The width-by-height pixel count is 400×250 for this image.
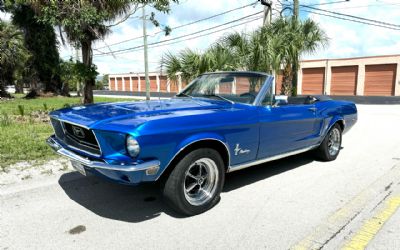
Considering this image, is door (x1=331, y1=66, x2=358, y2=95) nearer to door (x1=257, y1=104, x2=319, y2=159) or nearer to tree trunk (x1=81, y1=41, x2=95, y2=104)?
tree trunk (x1=81, y1=41, x2=95, y2=104)

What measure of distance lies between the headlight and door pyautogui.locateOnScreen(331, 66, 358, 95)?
34.6 m

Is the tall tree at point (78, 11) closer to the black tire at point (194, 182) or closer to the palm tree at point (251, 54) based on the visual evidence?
the palm tree at point (251, 54)

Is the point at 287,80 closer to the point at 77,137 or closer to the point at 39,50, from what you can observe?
the point at 77,137

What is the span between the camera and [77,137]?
3.63 metres

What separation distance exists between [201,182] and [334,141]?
3.51 m

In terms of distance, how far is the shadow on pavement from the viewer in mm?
3682

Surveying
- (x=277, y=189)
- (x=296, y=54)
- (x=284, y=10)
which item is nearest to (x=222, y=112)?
(x=277, y=189)

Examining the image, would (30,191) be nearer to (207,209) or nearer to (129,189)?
(129,189)

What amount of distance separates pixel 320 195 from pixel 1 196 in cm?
407

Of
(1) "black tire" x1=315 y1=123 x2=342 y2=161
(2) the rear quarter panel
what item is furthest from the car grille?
(1) "black tire" x1=315 y1=123 x2=342 y2=161

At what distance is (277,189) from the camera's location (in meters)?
4.49

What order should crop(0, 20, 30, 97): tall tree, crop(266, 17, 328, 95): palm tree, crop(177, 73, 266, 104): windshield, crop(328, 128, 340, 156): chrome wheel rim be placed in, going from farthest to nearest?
1. crop(0, 20, 30, 97): tall tree
2. crop(266, 17, 328, 95): palm tree
3. crop(328, 128, 340, 156): chrome wheel rim
4. crop(177, 73, 266, 104): windshield

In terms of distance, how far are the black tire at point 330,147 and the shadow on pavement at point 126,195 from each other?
39.0 inches

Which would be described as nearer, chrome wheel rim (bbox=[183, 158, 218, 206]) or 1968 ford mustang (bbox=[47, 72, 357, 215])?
1968 ford mustang (bbox=[47, 72, 357, 215])
